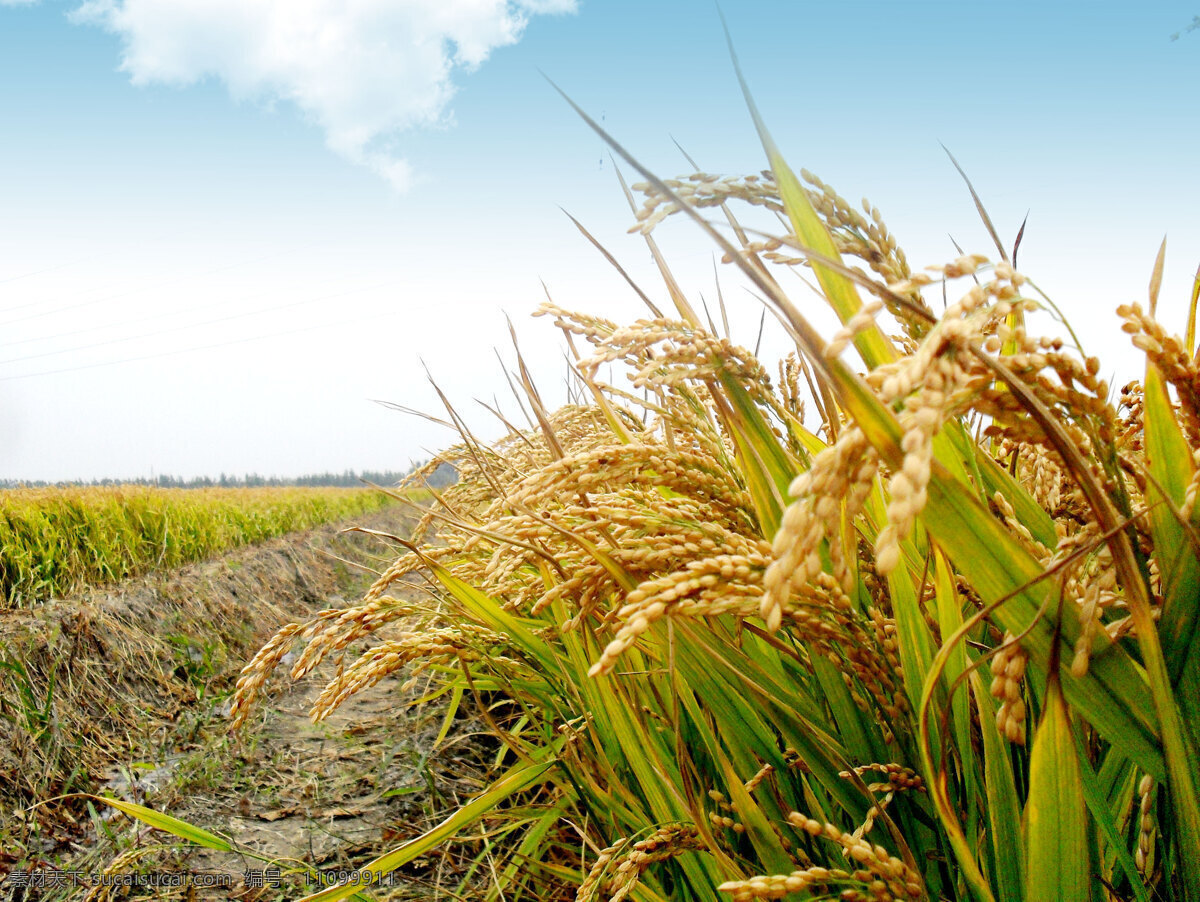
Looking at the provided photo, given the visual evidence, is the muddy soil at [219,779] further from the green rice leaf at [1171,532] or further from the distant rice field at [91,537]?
the green rice leaf at [1171,532]

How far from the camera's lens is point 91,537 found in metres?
5.98

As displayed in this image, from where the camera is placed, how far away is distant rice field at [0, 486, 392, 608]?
5.11 m

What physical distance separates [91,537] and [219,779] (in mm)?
4228

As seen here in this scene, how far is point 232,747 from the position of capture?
10.9 feet

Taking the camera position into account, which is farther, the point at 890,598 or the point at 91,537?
the point at 91,537

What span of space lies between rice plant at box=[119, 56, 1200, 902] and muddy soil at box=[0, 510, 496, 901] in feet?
3.24

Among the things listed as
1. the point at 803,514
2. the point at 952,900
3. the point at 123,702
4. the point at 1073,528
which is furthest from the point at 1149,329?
the point at 123,702

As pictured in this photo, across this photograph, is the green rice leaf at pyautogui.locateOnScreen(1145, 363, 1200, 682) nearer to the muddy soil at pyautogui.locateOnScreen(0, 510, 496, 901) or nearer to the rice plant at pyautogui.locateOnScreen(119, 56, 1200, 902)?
the rice plant at pyautogui.locateOnScreen(119, 56, 1200, 902)

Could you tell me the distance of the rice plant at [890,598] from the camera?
552 mm

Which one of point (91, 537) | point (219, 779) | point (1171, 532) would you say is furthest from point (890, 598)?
point (91, 537)

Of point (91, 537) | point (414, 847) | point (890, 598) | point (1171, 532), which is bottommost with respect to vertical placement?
point (414, 847)

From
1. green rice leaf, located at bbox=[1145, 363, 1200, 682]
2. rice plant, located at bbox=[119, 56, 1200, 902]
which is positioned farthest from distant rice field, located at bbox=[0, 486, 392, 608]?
green rice leaf, located at bbox=[1145, 363, 1200, 682]

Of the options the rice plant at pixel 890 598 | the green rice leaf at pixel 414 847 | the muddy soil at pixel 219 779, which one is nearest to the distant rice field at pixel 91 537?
the muddy soil at pixel 219 779

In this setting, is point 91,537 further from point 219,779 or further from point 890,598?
point 890,598
